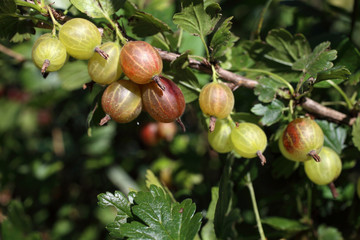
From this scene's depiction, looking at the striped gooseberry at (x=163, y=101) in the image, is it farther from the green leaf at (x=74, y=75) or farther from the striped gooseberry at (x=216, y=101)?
the green leaf at (x=74, y=75)

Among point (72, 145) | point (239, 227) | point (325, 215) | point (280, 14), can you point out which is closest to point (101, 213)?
point (72, 145)

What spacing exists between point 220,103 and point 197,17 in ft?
0.80

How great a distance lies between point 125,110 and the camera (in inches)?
33.2

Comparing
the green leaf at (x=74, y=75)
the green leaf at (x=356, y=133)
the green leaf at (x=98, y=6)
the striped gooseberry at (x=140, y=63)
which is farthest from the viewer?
the green leaf at (x=74, y=75)

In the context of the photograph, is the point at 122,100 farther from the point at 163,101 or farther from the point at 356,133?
the point at 356,133

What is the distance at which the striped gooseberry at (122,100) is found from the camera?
2.72ft

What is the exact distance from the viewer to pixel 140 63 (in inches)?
30.2

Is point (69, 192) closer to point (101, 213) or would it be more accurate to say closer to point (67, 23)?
point (101, 213)

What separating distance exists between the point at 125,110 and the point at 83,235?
1546 millimetres

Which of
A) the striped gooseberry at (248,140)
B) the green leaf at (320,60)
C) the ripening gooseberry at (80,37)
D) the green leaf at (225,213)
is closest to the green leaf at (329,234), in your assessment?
the green leaf at (225,213)

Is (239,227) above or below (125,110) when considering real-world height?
below

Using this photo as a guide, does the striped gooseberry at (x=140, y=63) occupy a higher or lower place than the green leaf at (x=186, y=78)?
higher

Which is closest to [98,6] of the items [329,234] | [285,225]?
[285,225]

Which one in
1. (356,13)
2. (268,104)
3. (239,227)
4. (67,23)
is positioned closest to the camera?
(67,23)
